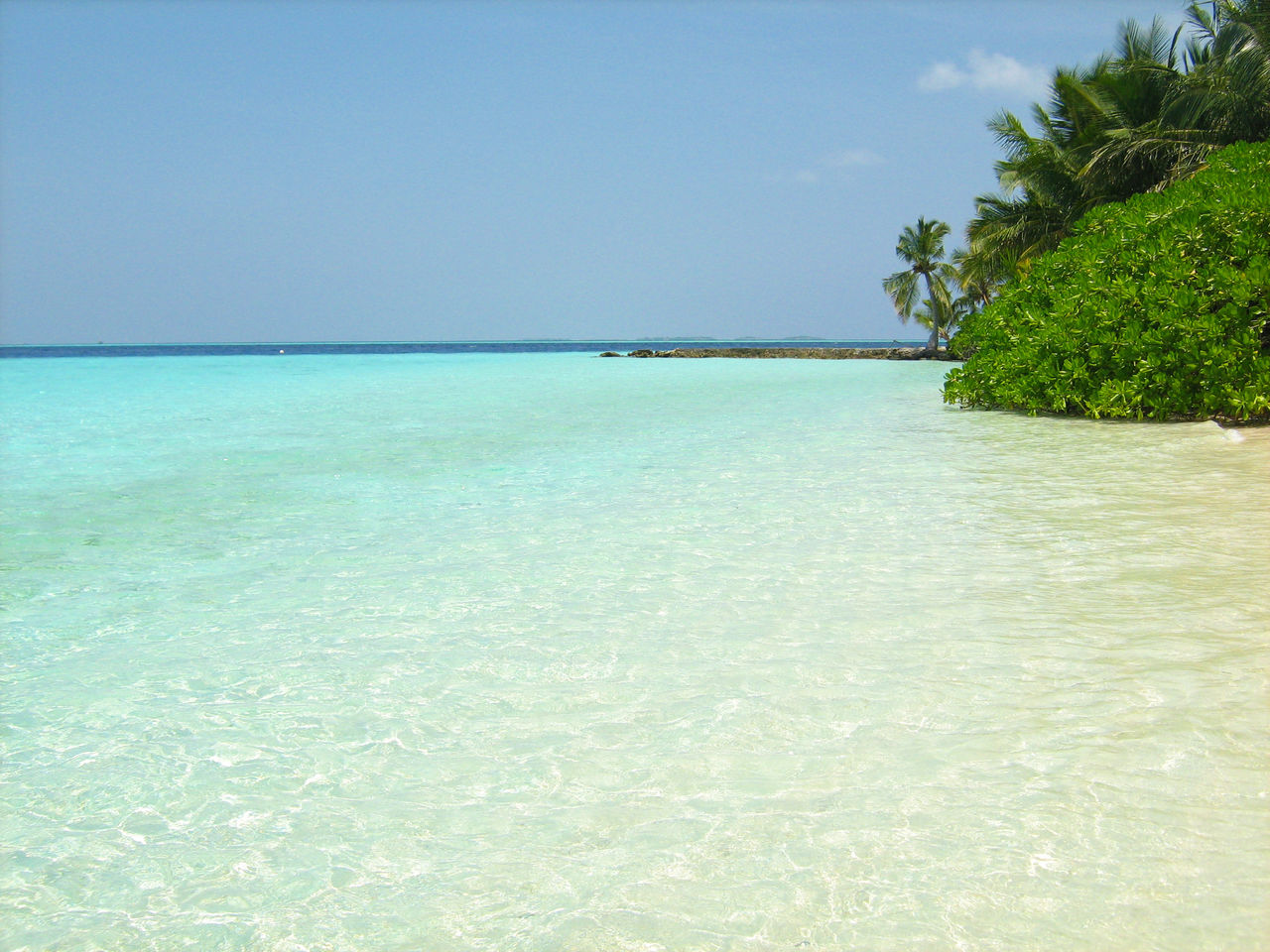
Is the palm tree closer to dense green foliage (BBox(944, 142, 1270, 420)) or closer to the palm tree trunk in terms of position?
the palm tree trunk

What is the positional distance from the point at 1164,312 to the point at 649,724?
9.78 m

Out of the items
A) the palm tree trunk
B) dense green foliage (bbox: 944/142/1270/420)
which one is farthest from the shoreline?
dense green foliage (bbox: 944/142/1270/420)

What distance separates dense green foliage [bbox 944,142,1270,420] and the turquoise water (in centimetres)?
357

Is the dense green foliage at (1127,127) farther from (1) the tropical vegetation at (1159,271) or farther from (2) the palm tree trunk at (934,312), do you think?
(2) the palm tree trunk at (934,312)

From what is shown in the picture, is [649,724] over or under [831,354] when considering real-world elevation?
under

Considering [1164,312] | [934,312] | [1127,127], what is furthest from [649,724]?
[934,312]

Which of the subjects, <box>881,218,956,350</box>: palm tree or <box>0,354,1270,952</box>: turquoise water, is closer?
<box>0,354,1270,952</box>: turquoise water

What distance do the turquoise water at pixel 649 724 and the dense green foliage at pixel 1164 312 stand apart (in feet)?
11.7

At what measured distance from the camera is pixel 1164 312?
1060 cm

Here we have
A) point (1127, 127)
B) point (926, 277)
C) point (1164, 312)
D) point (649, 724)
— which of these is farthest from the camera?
point (926, 277)

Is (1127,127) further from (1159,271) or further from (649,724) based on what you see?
(649,724)

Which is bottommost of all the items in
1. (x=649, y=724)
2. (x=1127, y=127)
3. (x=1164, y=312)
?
(x=649, y=724)

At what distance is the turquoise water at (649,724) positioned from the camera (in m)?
2.22

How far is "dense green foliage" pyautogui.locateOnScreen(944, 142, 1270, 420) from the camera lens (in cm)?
1020
